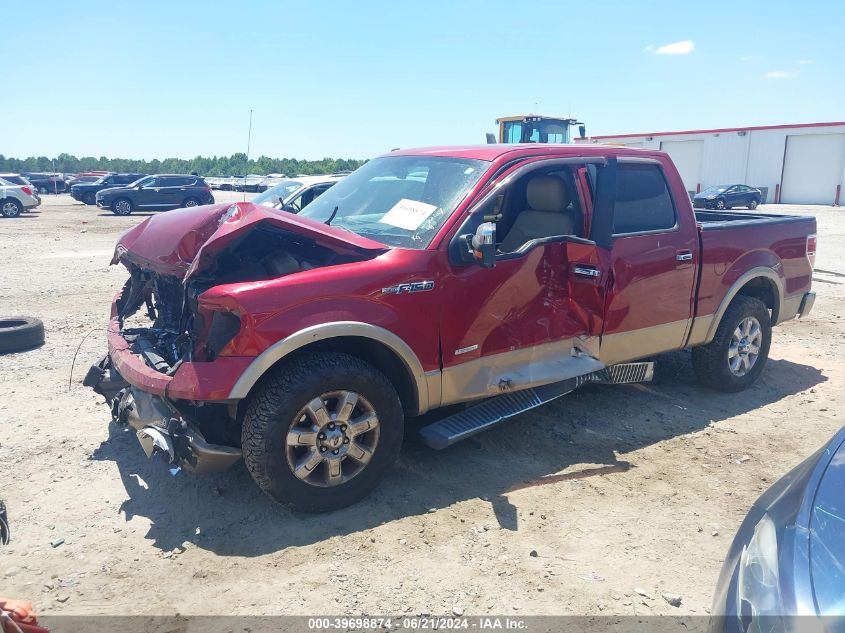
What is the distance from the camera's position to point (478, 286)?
13.7ft

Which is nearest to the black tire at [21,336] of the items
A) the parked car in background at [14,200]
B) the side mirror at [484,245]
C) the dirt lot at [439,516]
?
the dirt lot at [439,516]

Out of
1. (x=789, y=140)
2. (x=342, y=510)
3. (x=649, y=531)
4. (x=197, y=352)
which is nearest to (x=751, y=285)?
(x=649, y=531)

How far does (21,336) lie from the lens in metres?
6.79

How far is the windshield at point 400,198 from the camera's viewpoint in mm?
4277

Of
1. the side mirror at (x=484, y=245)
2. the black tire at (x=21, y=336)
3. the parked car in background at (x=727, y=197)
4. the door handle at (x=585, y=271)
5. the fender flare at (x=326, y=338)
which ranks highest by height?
the parked car in background at (x=727, y=197)

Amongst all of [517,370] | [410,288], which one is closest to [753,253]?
[517,370]

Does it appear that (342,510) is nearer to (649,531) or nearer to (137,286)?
(649,531)

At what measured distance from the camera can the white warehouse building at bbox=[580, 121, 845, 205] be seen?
40.8 meters

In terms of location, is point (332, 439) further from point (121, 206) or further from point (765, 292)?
point (121, 206)

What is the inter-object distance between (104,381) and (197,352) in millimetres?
1233

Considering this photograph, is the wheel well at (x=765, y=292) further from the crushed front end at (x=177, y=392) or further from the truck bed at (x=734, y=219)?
the crushed front end at (x=177, y=392)

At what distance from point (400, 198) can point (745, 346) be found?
3.46m

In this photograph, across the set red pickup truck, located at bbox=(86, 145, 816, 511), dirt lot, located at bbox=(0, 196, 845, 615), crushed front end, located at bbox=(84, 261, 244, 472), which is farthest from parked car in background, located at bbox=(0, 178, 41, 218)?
crushed front end, located at bbox=(84, 261, 244, 472)

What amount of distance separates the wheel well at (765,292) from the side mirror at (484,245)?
3.15 meters
